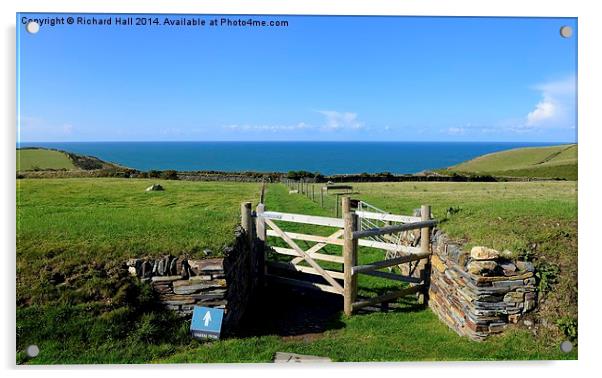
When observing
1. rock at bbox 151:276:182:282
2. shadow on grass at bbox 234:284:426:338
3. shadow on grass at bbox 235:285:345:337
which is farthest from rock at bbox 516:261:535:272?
rock at bbox 151:276:182:282

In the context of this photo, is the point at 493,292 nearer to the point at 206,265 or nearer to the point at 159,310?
the point at 206,265

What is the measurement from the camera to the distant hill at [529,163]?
782 centimetres

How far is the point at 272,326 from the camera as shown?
25.6 ft

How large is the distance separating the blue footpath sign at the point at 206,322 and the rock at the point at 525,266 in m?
4.88

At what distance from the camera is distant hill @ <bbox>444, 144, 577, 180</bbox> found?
25.6 feet

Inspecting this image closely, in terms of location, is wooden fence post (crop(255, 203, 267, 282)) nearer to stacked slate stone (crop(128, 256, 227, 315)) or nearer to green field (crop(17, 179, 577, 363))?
green field (crop(17, 179, 577, 363))

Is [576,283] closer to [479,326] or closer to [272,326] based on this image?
[479,326]

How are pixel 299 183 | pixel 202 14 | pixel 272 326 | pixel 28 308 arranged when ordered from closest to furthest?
1. pixel 28 308
2. pixel 202 14
3. pixel 272 326
4. pixel 299 183

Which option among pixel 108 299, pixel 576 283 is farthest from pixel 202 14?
pixel 576 283

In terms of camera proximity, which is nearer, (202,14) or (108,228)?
(202,14)

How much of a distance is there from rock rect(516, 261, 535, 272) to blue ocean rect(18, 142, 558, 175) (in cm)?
271

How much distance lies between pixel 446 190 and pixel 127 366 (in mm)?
11269

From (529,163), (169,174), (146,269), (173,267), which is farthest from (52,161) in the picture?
(529,163)

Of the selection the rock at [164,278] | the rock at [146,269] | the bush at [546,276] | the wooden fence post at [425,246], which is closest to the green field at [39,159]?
the rock at [146,269]
